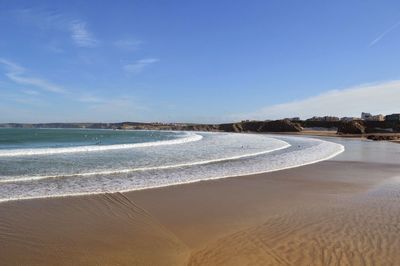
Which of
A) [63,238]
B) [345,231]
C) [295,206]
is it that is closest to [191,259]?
[63,238]

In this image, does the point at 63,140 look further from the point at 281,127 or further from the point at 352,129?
the point at 281,127

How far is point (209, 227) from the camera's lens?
7.48 m

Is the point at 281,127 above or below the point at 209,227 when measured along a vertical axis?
below

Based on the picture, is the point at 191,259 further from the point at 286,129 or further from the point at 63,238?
the point at 286,129

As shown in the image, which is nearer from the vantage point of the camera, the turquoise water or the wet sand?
the wet sand

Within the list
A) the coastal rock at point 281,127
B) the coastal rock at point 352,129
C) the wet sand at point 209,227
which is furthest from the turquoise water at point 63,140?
the coastal rock at point 281,127

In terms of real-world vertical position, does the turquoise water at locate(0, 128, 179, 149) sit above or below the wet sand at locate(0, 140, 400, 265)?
below

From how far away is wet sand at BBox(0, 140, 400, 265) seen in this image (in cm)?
579

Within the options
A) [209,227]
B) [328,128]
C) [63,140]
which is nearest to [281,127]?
[328,128]

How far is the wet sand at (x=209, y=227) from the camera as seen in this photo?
579 cm

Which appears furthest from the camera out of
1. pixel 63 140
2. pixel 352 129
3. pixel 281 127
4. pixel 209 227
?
pixel 281 127

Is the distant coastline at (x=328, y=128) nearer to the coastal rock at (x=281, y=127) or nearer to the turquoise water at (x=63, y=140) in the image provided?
the coastal rock at (x=281, y=127)

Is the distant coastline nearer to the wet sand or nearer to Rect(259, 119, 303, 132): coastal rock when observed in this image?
Rect(259, 119, 303, 132): coastal rock

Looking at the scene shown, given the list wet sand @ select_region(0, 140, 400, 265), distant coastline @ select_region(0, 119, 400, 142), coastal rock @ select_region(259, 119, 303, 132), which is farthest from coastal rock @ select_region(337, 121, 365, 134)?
wet sand @ select_region(0, 140, 400, 265)
